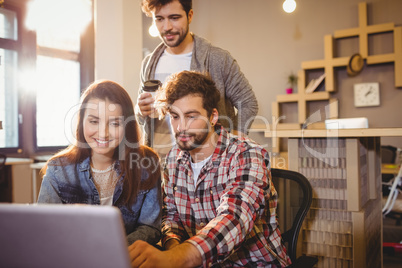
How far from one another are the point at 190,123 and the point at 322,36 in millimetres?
4125

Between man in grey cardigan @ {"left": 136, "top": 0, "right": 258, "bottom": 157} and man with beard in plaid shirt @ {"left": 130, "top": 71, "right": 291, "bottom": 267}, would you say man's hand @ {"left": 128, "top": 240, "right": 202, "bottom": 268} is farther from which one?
man in grey cardigan @ {"left": 136, "top": 0, "right": 258, "bottom": 157}

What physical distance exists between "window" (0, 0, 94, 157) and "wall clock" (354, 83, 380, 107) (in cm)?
353

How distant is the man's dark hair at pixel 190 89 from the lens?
136cm

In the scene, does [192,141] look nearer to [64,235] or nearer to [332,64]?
[64,235]

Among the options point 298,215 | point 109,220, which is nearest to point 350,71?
point 298,215

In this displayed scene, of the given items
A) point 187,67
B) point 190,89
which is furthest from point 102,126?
point 187,67

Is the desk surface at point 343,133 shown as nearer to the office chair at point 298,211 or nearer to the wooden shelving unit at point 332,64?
the office chair at point 298,211

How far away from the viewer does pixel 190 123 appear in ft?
4.40

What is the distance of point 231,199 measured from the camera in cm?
104

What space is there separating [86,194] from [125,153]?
0.21 m

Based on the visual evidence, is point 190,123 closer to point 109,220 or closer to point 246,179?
point 246,179

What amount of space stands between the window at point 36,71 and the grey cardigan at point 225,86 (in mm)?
3143

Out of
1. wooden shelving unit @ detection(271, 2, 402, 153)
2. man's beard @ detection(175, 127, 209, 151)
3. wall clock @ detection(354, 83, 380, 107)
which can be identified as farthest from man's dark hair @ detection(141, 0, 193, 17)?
wall clock @ detection(354, 83, 380, 107)

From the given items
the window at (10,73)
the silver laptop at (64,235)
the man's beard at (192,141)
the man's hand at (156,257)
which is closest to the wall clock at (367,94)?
the man's beard at (192,141)
